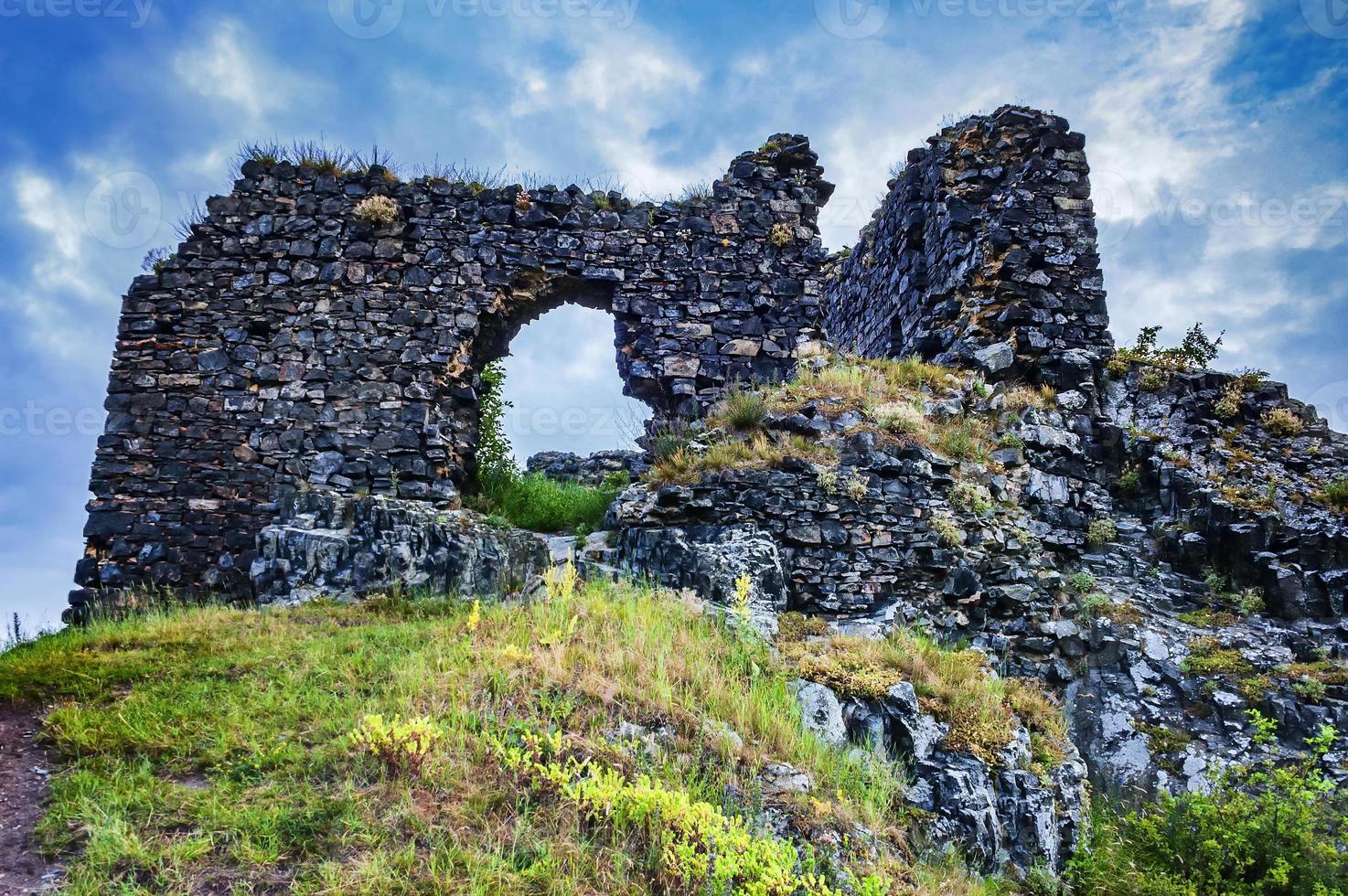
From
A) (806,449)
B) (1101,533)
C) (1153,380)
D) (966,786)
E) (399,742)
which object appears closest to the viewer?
(399,742)

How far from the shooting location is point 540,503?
10.6m

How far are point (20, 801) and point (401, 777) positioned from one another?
1973 mm

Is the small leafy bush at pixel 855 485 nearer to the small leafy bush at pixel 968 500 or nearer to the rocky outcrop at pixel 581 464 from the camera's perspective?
the small leafy bush at pixel 968 500

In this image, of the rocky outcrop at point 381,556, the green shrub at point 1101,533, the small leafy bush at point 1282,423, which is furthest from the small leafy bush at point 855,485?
the small leafy bush at point 1282,423

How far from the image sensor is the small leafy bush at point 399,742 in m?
4.32

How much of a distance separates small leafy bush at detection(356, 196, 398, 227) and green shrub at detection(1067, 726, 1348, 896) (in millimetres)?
10419

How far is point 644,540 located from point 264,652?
3655mm

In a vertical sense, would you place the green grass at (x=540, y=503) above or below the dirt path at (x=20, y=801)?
above

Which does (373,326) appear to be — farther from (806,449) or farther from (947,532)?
(947,532)

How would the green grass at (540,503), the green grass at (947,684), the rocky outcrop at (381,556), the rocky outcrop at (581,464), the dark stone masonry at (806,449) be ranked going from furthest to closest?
1. the rocky outcrop at (581,464)
2. the green grass at (540,503)
3. the rocky outcrop at (381,556)
4. the dark stone masonry at (806,449)
5. the green grass at (947,684)

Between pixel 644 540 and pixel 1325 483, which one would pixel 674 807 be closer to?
pixel 644 540

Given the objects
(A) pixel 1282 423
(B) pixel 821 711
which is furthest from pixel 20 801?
(A) pixel 1282 423

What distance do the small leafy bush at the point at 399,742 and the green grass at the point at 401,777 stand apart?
0.25ft

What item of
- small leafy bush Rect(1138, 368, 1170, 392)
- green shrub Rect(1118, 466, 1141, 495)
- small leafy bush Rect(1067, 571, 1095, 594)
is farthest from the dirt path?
small leafy bush Rect(1138, 368, 1170, 392)
